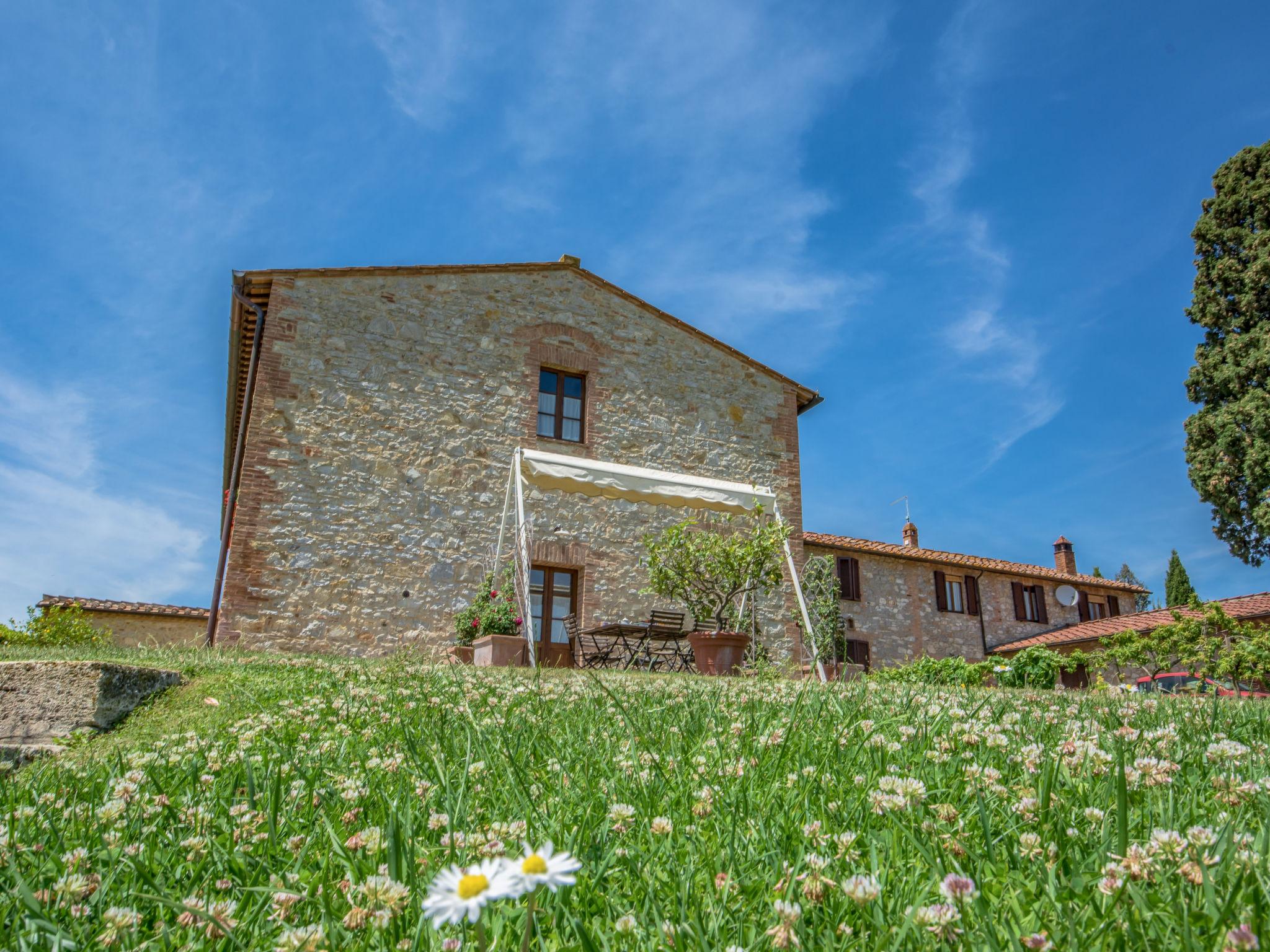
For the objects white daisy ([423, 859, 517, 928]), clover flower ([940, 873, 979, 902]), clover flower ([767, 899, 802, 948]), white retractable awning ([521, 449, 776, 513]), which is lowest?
clover flower ([767, 899, 802, 948])

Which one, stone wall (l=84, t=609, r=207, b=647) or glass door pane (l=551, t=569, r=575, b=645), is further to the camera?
stone wall (l=84, t=609, r=207, b=647)

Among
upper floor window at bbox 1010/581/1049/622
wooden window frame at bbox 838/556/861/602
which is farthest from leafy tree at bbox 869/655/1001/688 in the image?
Answer: upper floor window at bbox 1010/581/1049/622

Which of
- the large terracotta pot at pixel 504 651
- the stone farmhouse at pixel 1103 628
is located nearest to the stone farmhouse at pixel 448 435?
the large terracotta pot at pixel 504 651

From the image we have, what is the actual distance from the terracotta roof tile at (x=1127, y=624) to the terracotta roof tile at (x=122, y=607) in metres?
20.7

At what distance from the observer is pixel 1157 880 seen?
1.07m

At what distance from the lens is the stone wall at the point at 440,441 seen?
11.3 meters

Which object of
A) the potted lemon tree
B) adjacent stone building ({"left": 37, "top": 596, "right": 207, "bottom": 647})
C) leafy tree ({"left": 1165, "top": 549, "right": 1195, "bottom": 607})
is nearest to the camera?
the potted lemon tree

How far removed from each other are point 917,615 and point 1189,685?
55.9 ft

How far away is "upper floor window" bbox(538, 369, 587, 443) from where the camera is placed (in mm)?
13633

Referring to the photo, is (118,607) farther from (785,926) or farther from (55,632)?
(785,926)

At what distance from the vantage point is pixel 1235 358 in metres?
17.7

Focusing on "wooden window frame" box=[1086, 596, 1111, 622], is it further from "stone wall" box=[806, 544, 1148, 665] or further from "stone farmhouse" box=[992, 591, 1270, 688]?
"stone wall" box=[806, 544, 1148, 665]

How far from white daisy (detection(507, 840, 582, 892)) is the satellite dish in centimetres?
2813

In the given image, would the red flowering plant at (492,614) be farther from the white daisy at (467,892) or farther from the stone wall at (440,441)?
the white daisy at (467,892)
